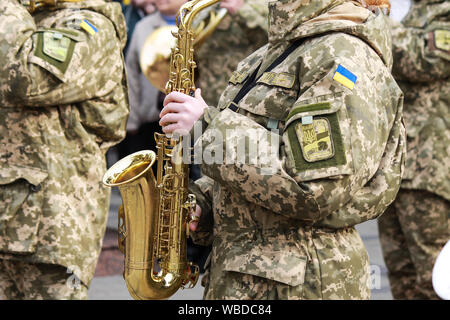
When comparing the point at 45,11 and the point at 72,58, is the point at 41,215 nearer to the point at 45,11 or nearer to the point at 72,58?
the point at 72,58

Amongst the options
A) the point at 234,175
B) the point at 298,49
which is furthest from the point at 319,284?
the point at 298,49

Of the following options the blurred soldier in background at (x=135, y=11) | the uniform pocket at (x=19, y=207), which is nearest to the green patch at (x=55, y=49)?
the uniform pocket at (x=19, y=207)

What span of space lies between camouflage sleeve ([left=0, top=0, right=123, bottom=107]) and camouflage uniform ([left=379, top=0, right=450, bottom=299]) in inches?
77.2

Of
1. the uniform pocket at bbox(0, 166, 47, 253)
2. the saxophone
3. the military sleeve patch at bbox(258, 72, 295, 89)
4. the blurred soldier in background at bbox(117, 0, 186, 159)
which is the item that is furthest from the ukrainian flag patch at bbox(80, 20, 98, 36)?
the blurred soldier in background at bbox(117, 0, 186, 159)

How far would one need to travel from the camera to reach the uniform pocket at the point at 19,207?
14.5 ft

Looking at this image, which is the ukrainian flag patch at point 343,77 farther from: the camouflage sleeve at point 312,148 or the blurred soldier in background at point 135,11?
the blurred soldier in background at point 135,11

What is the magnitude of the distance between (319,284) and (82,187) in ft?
7.02

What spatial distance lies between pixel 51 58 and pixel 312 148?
6.83ft

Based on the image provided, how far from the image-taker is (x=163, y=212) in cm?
331

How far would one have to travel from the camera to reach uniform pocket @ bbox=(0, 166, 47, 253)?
4.42 meters

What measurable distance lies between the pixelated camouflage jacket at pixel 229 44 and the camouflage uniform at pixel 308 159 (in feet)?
11.2

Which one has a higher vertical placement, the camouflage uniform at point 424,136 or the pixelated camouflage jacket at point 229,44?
the pixelated camouflage jacket at point 229,44

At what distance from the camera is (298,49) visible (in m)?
2.95

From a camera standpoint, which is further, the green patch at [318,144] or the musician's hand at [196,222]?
the musician's hand at [196,222]
